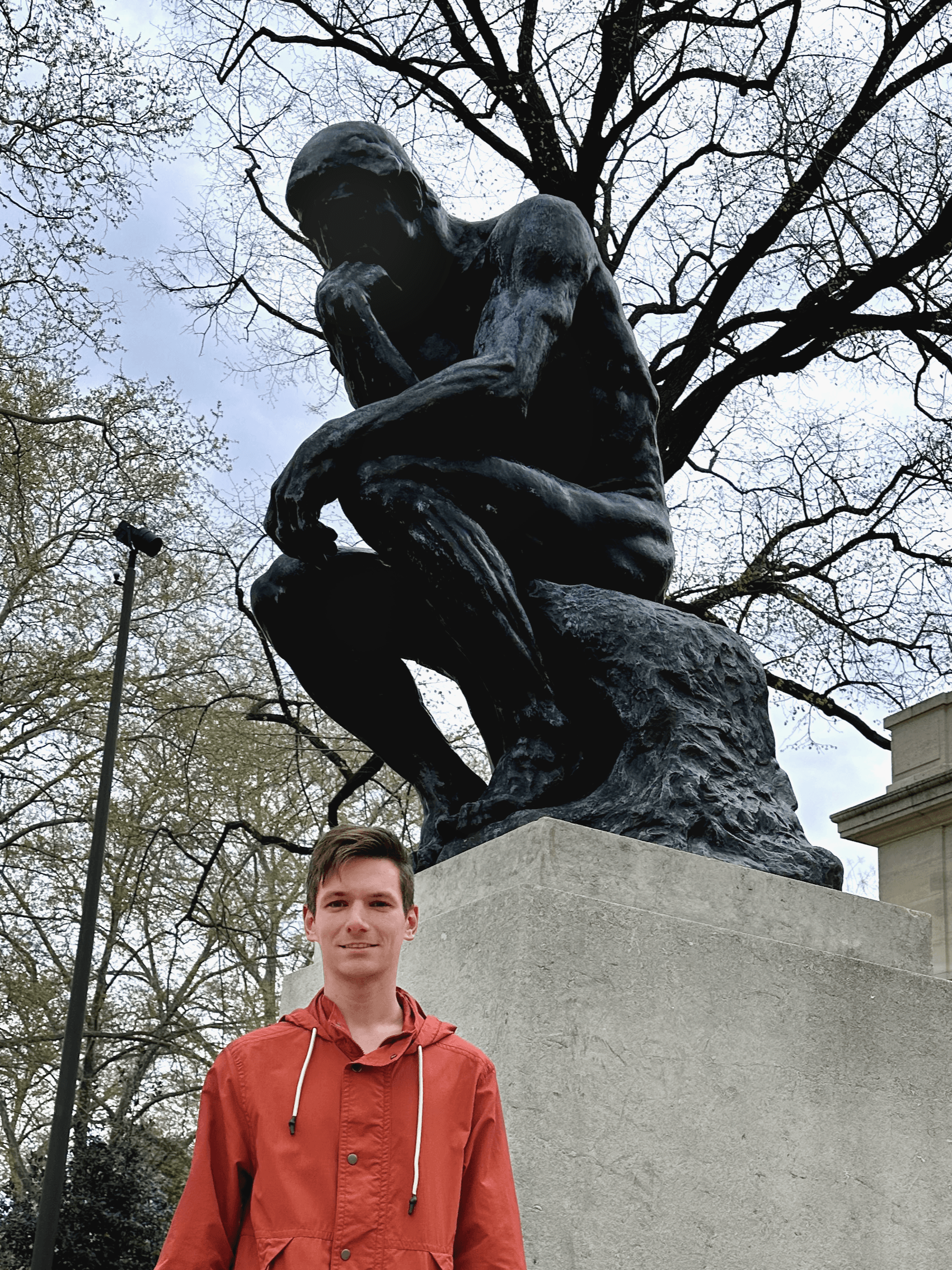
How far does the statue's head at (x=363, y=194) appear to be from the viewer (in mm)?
4137

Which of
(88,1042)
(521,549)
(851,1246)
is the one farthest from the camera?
(88,1042)

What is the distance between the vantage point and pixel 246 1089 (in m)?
2.00

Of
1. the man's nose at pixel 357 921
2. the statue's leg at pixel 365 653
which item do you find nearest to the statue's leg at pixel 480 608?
the statue's leg at pixel 365 653

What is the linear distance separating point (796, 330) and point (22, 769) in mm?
12281

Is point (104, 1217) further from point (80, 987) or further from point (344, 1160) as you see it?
point (344, 1160)

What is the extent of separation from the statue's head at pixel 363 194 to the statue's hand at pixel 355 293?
0.21 ft

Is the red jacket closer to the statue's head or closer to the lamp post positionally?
the statue's head

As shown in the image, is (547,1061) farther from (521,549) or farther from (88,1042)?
(88,1042)

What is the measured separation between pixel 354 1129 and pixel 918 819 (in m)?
23.0

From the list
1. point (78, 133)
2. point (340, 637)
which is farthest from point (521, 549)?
point (78, 133)

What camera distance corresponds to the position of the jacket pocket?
188cm

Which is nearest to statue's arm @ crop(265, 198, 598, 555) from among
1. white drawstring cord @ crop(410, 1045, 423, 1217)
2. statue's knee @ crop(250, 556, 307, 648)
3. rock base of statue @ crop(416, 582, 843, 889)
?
statue's knee @ crop(250, 556, 307, 648)

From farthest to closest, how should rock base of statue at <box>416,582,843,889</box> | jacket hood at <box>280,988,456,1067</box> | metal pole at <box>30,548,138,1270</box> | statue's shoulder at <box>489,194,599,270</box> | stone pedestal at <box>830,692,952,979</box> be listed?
stone pedestal at <box>830,692,952,979</box>, metal pole at <box>30,548,138,1270</box>, statue's shoulder at <box>489,194,599,270</box>, rock base of statue at <box>416,582,843,889</box>, jacket hood at <box>280,988,456,1067</box>

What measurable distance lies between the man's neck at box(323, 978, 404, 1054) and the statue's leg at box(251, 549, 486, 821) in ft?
6.48
